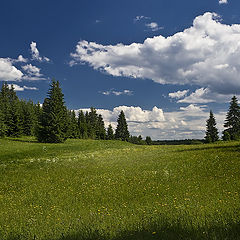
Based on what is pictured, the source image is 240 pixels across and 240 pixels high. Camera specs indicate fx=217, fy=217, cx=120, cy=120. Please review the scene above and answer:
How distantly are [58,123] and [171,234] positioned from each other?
47012 mm

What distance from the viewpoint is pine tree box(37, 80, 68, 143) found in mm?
49281

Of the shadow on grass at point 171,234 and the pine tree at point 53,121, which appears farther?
the pine tree at point 53,121

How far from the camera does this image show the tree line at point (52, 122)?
49.8 meters

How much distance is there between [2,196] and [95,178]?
491 cm

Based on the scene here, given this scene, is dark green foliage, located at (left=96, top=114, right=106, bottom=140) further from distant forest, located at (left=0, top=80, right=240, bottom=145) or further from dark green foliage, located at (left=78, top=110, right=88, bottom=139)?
dark green foliage, located at (left=78, top=110, right=88, bottom=139)

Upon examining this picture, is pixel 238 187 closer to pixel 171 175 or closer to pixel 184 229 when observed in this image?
pixel 171 175

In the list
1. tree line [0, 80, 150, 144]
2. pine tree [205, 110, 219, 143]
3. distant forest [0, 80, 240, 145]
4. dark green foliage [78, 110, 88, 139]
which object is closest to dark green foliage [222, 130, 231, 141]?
distant forest [0, 80, 240, 145]

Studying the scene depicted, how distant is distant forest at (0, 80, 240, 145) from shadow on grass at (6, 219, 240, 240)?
149ft

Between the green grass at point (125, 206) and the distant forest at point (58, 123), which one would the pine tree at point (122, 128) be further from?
the green grass at point (125, 206)

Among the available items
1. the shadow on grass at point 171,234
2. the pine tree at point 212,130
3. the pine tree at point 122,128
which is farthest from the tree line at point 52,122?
the shadow on grass at point 171,234

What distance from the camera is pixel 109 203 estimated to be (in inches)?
326

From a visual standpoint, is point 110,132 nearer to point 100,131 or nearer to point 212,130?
point 100,131

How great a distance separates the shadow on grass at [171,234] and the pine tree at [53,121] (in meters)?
45.5

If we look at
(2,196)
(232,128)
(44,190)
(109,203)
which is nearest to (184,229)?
(109,203)
